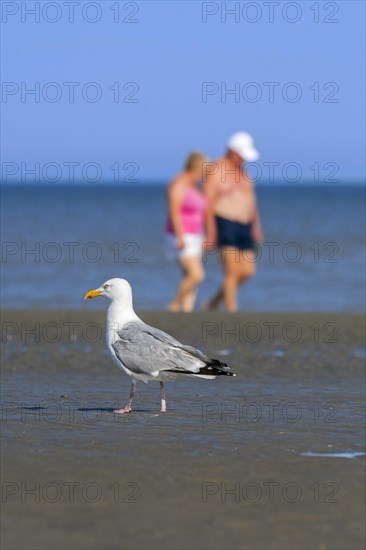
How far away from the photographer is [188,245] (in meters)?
13.9

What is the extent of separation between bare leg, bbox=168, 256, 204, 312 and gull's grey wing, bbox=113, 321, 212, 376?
5529 mm

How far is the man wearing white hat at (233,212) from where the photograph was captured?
A: 13.5 m

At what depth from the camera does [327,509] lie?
6035mm

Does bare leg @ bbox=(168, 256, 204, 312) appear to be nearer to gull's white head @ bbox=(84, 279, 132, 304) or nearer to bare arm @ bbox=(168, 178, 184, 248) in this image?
bare arm @ bbox=(168, 178, 184, 248)

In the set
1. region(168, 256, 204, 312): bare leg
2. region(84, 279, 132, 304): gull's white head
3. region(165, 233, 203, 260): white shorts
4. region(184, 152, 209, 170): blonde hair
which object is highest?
region(184, 152, 209, 170): blonde hair

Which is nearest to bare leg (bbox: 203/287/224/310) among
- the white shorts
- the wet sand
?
the white shorts

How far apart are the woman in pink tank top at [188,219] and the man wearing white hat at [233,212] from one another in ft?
0.55

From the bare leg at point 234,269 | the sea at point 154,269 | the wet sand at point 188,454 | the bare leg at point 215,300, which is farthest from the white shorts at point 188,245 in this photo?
the sea at point 154,269

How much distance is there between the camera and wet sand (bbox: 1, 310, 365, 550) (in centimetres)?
566

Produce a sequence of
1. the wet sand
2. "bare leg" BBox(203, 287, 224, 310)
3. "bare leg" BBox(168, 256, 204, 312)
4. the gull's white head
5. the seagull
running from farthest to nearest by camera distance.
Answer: "bare leg" BBox(203, 287, 224, 310) → "bare leg" BBox(168, 256, 204, 312) → the gull's white head → the seagull → the wet sand

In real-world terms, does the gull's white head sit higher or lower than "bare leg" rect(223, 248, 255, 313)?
lower

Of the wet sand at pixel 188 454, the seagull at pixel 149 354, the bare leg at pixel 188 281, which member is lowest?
the wet sand at pixel 188 454

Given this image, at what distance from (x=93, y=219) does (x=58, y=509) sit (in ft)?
211

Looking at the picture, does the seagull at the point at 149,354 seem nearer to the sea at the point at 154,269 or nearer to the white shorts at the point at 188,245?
the white shorts at the point at 188,245
